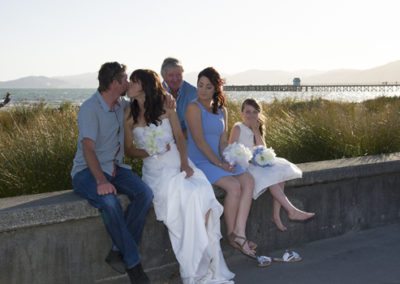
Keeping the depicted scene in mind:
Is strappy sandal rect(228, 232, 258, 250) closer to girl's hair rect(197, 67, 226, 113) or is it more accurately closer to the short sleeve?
girl's hair rect(197, 67, 226, 113)

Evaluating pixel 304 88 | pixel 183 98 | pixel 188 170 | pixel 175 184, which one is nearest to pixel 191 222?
pixel 175 184

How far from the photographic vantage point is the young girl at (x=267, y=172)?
4.99 metres

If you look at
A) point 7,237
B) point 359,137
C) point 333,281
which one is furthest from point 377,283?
point 359,137

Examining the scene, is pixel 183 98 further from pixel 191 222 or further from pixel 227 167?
pixel 191 222

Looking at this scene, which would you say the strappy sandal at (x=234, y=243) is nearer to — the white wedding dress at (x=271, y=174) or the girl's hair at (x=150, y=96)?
the white wedding dress at (x=271, y=174)

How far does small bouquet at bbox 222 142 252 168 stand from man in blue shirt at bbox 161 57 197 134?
0.59 m

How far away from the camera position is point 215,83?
16.7ft

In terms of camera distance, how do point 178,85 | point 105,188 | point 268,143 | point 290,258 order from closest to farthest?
point 105,188, point 290,258, point 178,85, point 268,143

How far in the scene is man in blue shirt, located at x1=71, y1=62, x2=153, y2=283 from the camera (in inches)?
158

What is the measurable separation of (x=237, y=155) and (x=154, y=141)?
2.60ft

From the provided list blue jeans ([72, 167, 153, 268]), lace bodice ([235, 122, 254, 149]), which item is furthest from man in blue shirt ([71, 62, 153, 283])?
lace bodice ([235, 122, 254, 149])

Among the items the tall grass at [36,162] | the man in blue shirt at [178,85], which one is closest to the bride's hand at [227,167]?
the man in blue shirt at [178,85]

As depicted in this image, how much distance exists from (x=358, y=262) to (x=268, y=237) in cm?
84

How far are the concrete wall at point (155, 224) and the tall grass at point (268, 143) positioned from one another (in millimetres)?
944
